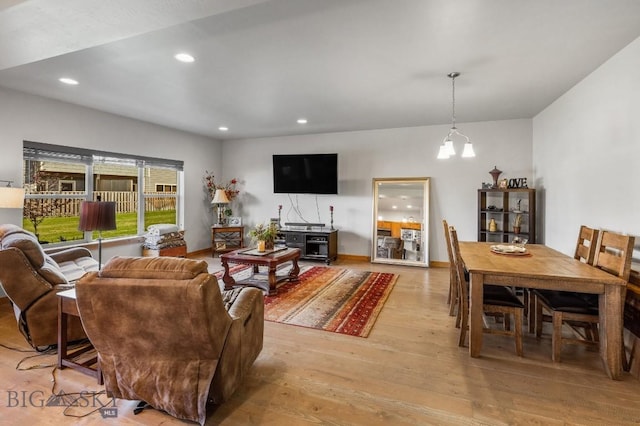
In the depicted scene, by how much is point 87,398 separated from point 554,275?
324cm

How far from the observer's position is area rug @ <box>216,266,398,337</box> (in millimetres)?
3096

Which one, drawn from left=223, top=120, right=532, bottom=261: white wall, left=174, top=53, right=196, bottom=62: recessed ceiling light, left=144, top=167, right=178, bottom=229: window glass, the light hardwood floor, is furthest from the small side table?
left=223, top=120, right=532, bottom=261: white wall

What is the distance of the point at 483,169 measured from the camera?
17.4 feet

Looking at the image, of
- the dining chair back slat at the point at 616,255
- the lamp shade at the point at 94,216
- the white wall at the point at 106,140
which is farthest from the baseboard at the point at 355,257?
the lamp shade at the point at 94,216

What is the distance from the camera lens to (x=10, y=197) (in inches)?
126

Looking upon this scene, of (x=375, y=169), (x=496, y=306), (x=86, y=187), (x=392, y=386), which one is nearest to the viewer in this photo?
(x=392, y=386)

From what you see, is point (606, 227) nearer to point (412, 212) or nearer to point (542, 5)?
point (542, 5)

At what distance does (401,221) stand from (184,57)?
434 centimetres

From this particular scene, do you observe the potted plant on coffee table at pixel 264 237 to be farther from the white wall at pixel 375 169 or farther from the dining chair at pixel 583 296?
the dining chair at pixel 583 296

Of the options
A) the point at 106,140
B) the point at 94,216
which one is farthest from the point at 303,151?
the point at 94,216

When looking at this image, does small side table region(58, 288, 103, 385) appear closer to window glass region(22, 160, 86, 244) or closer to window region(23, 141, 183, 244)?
window region(23, 141, 183, 244)

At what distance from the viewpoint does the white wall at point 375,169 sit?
17.1 ft

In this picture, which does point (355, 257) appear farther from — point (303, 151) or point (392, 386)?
point (392, 386)

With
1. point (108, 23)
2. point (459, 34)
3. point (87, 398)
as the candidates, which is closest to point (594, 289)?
point (459, 34)
